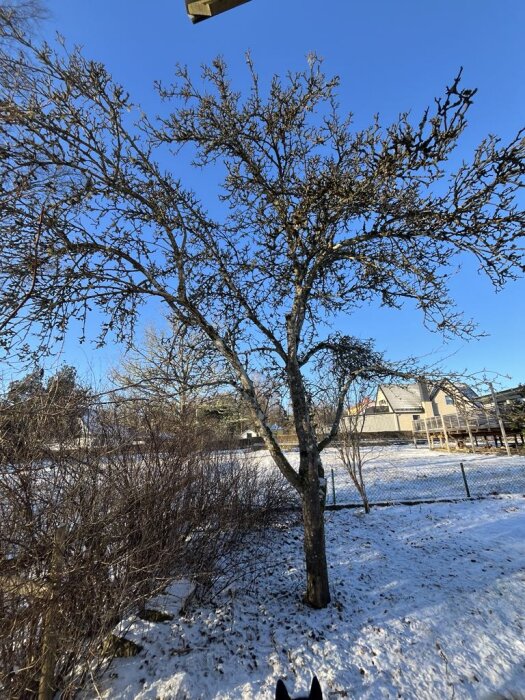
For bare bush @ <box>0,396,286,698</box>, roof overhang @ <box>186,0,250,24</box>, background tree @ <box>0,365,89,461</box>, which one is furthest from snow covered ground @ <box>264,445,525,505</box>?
roof overhang @ <box>186,0,250,24</box>

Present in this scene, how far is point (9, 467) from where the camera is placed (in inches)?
105

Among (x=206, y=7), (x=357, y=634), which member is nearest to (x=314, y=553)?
(x=357, y=634)

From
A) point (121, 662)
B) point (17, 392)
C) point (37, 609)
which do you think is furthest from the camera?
point (121, 662)

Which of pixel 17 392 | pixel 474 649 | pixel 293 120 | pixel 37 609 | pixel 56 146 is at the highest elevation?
pixel 293 120

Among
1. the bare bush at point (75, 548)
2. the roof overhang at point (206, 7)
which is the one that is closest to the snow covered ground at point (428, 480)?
the bare bush at point (75, 548)

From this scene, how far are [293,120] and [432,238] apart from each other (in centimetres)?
264

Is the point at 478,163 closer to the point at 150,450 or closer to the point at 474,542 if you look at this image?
the point at 150,450

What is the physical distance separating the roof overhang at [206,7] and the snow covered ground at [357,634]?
506cm

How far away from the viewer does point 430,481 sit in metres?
15.0

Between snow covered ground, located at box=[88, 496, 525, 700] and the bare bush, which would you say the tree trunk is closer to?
snow covered ground, located at box=[88, 496, 525, 700]

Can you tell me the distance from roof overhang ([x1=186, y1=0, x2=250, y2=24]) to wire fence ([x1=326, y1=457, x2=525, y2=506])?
1104 centimetres

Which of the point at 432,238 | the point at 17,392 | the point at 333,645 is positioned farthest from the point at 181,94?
the point at 333,645

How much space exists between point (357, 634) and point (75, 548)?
3738mm

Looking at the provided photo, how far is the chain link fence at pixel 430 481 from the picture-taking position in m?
12.4
